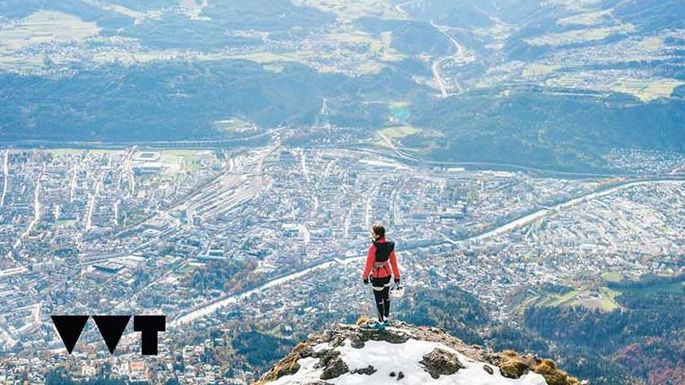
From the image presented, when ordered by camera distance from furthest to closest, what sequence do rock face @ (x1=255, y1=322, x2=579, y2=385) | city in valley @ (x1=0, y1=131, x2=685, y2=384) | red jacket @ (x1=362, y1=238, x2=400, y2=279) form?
city in valley @ (x1=0, y1=131, x2=685, y2=384), red jacket @ (x1=362, y1=238, x2=400, y2=279), rock face @ (x1=255, y1=322, x2=579, y2=385)

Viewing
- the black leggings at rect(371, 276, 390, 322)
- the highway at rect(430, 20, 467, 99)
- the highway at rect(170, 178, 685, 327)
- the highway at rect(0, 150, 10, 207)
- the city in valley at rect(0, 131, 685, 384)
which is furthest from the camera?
the highway at rect(430, 20, 467, 99)

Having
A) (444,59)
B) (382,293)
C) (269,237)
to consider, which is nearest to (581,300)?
(269,237)

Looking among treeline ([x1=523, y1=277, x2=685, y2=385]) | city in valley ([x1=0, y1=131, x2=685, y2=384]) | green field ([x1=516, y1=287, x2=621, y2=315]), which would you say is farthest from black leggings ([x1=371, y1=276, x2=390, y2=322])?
green field ([x1=516, y1=287, x2=621, y2=315])

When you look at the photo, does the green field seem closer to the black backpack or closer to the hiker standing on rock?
the hiker standing on rock

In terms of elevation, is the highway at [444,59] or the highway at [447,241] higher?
the highway at [444,59]

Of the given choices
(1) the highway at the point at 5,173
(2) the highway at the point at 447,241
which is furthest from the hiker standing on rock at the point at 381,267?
(1) the highway at the point at 5,173

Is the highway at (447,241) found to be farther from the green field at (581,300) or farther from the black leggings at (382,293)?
the black leggings at (382,293)

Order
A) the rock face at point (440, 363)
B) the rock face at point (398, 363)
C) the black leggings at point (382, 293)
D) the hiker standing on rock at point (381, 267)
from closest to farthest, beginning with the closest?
1. the rock face at point (398, 363)
2. the rock face at point (440, 363)
3. the hiker standing on rock at point (381, 267)
4. the black leggings at point (382, 293)
